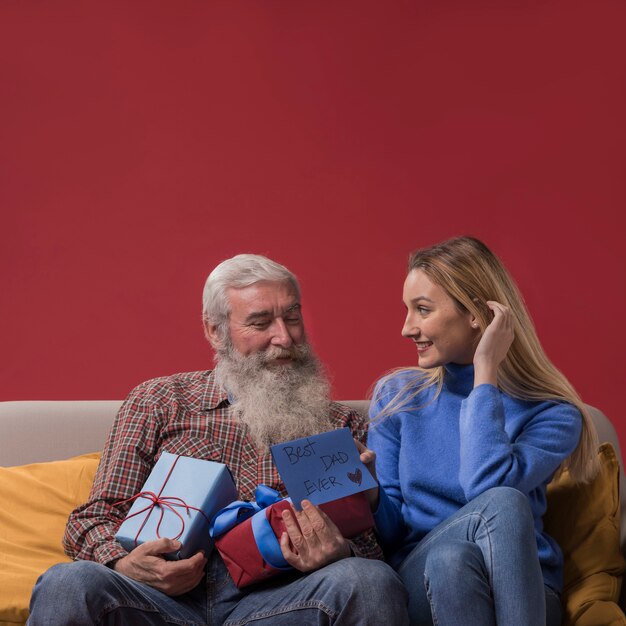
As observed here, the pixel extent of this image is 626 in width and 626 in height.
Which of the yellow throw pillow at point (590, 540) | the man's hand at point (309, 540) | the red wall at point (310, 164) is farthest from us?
the red wall at point (310, 164)

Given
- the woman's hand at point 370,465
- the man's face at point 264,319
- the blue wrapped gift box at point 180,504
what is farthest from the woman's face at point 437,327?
the blue wrapped gift box at point 180,504

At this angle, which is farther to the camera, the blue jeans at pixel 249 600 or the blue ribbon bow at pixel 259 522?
the blue ribbon bow at pixel 259 522

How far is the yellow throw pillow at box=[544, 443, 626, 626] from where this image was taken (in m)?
2.24

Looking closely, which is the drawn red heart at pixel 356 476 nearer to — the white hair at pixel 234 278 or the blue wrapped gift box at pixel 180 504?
the blue wrapped gift box at pixel 180 504

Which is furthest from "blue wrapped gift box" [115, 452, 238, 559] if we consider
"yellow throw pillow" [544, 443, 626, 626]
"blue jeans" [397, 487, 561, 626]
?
"yellow throw pillow" [544, 443, 626, 626]

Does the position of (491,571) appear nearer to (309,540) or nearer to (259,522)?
(309,540)

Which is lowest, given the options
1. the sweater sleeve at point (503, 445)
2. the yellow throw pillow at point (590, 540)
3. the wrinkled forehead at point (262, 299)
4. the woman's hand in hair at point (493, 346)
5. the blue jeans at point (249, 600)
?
the yellow throw pillow at point (590, 540)

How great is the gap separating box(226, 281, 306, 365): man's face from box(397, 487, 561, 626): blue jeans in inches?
34.3

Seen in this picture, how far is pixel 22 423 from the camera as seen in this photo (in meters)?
2.88

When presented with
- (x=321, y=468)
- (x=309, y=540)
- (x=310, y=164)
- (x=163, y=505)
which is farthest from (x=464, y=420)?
(x=310, y=164)

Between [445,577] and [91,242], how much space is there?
220 cm

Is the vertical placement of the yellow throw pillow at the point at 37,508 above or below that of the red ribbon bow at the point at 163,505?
below

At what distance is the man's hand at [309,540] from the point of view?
202cm

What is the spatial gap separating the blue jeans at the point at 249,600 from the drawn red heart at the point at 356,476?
192 mm
